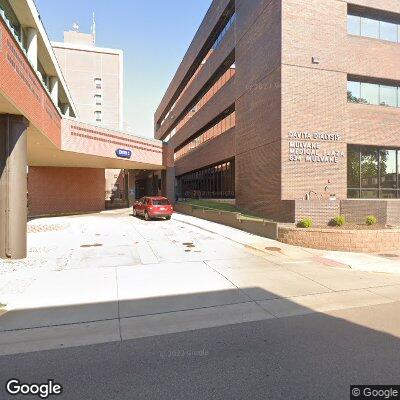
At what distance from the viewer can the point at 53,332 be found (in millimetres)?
5430

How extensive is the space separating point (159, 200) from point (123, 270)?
15.2 m

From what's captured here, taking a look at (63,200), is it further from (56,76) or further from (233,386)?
(233,386)

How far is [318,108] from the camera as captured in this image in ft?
59.1

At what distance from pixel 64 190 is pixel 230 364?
29.5m

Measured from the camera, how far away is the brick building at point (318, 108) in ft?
57.2

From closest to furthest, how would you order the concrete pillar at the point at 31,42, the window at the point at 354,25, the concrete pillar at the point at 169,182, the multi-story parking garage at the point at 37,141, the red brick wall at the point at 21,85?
the red brick wall at the point at 21,85
the multi-story parking garage at the point at 37,141
the concrete pillar at the point at 31,42
the window at the point at 354,25
the concrete pillar at the point at 169,182

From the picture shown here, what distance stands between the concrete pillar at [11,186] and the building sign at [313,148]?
1278cm

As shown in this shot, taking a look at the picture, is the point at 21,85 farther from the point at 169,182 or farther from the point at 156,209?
the point at 169,182

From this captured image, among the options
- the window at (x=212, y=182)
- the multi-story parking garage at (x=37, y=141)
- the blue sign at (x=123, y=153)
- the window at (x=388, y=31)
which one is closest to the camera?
the multi-story parking garage at (x=37, y=141)

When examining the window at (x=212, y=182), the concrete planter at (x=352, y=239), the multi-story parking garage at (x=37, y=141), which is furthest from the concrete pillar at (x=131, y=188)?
the concrete planter at (x=352, y=239)

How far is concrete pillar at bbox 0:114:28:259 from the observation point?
10352 mm

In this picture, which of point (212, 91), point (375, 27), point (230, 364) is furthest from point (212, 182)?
point (230, 364)

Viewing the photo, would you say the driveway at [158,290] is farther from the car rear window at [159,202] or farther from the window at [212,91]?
the window at [212,91]

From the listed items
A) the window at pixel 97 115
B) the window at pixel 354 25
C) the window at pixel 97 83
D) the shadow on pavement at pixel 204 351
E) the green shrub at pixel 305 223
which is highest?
the window at pixel 97 83
